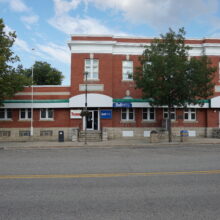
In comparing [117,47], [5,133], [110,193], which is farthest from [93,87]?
[110,193]

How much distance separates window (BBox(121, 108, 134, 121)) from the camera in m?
21.8

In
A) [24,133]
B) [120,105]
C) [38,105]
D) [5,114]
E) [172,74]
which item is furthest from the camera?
[5,114]

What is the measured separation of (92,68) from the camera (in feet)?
70.4

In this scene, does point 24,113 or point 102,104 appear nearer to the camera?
point 102,104

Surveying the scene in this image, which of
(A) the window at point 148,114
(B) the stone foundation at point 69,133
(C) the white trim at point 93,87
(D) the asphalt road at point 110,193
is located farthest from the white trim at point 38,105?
(D) the asphalt road at point 110,193

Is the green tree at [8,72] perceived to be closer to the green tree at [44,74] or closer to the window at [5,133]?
the window at [5,133]

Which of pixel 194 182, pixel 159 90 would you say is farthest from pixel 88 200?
pixel 159 90

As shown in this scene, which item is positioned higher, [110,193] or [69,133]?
[69,133]

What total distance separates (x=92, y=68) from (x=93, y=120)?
559 centimetres

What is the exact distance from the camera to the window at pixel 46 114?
71.3ft

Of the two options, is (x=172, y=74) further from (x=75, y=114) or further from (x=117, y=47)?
(x=75, y=114)

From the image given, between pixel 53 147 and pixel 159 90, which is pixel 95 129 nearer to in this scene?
pixel 53 147

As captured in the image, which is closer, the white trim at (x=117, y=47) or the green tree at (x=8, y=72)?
the green tree at (x=8, y=72)

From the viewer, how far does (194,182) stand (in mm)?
6004
